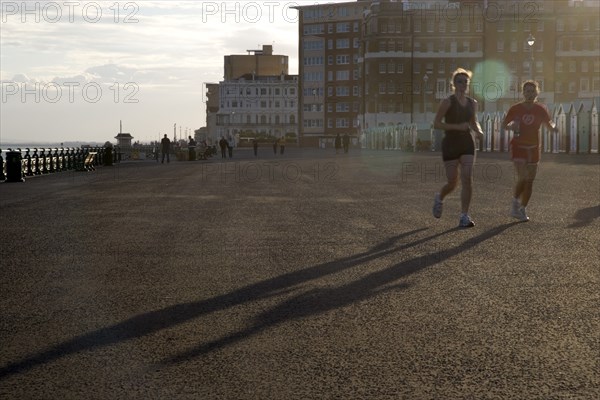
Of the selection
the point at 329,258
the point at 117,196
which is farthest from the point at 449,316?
the point at 117,196

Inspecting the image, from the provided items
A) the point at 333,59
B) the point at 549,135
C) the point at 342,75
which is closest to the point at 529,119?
the point at 549,135

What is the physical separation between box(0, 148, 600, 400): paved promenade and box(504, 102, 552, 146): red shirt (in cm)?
113

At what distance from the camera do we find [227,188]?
23.5 meters

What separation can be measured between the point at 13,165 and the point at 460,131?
2143 cm

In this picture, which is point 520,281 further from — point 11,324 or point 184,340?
point 11,324

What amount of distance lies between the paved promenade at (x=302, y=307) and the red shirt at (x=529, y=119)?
113 cm

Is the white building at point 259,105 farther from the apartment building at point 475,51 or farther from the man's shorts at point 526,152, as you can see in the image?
the man's shorts at point 526,152

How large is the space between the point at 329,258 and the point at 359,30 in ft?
451

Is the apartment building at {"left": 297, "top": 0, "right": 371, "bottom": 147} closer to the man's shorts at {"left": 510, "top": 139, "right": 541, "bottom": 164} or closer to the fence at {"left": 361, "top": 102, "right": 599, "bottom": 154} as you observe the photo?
the fence at {"left": 361, "top": 102, "right": 599, "bottom": 154}

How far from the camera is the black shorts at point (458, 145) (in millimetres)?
12180

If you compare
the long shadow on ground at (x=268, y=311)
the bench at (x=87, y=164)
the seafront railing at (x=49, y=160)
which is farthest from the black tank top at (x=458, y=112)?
the bench at (x=87, y=164)

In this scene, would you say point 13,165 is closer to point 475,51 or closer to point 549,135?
point 549,135

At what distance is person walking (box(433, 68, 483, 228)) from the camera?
11.9 metres

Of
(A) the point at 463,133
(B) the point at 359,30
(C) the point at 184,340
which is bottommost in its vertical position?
(C) the point at 184,340
